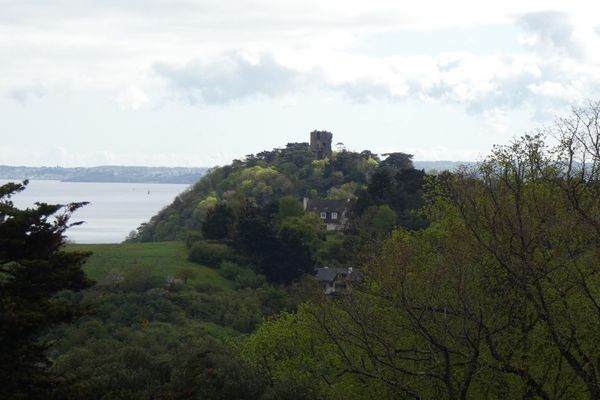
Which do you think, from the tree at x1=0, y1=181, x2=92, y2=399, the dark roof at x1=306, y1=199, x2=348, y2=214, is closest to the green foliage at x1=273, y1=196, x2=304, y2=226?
the dark roof at x1=306, y1=199, x2=348, y2=214

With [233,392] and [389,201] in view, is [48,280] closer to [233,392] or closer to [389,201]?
[233,392]

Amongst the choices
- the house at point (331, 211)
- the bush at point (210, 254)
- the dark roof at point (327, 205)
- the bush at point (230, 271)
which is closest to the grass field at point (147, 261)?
the bush at point (230, 271)

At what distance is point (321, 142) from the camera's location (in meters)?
123

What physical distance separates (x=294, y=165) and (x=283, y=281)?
4988 cm

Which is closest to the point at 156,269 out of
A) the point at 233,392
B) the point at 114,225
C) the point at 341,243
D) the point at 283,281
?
the point at 283,281

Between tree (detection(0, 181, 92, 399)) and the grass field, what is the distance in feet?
127

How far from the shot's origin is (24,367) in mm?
17188

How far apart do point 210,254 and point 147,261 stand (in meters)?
4.61

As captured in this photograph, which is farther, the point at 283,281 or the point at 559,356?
the point at 283,281

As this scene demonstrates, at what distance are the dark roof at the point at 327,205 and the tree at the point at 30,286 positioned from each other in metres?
65.1

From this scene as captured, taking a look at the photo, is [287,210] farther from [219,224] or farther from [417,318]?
[417,318]

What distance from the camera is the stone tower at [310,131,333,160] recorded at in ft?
403

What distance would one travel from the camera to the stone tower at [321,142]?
122812mm

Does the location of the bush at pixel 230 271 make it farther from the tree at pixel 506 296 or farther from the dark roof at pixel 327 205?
the tree at pixel 506 296
